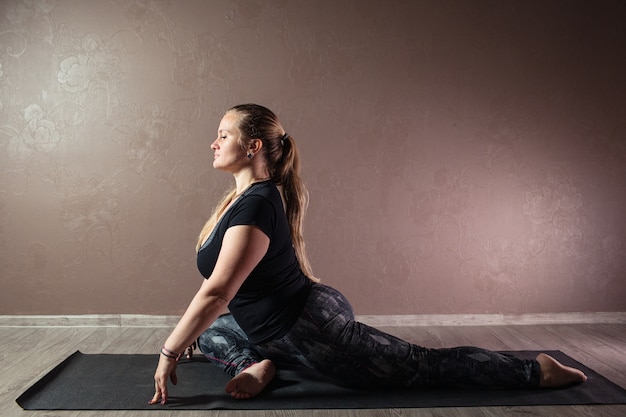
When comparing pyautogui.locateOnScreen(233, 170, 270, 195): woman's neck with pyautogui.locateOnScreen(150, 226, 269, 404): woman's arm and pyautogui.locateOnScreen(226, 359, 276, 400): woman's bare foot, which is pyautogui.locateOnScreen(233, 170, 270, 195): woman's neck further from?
pyautogui.locateOnScreen(226, 359, 276, 400): woman's bare foot

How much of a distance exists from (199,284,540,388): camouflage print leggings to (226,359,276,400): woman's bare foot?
4.4 inches

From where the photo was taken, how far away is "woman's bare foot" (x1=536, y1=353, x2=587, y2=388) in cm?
236

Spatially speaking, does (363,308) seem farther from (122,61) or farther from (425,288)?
(122,61)

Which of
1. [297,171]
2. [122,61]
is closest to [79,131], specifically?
[122,61]

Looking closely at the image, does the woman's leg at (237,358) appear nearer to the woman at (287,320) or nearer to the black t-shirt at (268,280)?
the woman at (287,320)

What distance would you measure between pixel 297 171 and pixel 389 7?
1406 mm

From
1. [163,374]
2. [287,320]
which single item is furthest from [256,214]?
[163,374]

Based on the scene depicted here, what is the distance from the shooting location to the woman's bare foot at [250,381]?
2307 millimetres

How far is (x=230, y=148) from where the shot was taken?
2.38 meters

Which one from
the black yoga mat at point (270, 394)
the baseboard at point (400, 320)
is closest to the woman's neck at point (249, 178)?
the black yoga mat at point (270, 394)

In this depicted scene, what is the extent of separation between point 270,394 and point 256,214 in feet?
2.11

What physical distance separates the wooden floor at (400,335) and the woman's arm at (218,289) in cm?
21


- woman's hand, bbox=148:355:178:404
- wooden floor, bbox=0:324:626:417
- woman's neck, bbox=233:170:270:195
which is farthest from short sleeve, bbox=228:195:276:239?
wooden floor, bbox=0:324:626:417

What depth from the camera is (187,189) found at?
3521 millimetres
